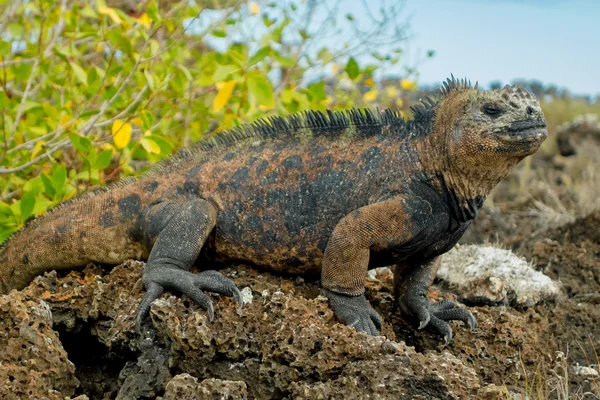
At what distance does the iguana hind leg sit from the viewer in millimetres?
3727

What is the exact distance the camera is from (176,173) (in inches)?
173

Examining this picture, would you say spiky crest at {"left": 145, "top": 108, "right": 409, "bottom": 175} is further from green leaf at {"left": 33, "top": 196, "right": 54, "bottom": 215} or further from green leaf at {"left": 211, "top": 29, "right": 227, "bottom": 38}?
green leaf at {"left": 211, "top": 29, "right": 227, "bottom": 38}

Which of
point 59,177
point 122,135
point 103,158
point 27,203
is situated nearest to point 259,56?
point 122,135

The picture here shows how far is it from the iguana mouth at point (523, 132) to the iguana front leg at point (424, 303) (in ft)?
3.16

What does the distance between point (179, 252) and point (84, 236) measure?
0.65m

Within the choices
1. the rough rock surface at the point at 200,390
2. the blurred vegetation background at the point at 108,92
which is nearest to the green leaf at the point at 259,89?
the blurred vegetation background at the point at 108,92

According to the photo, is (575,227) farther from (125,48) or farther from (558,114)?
(558,114)

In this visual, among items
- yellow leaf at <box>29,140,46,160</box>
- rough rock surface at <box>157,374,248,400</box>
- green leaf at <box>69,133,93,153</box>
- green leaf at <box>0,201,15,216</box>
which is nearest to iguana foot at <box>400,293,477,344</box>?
rough rock surface at <box>157,374,248,400</box>

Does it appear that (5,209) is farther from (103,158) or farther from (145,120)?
(145,120)

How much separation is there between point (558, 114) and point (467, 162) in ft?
55.8

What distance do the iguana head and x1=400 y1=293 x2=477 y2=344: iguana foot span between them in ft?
2.34

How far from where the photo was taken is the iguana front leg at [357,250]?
12.5 ft

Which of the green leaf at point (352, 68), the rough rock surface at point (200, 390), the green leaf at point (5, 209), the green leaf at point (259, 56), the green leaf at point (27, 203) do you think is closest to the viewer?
the rough rock surface at point (200, 390)

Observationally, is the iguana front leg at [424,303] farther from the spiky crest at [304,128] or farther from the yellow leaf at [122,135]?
the yellow leaf at [122,135]
